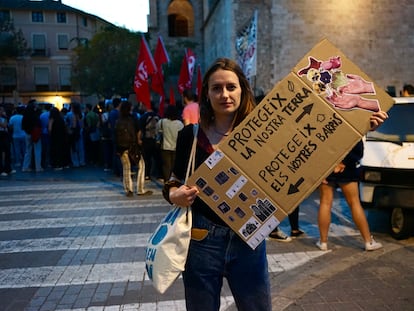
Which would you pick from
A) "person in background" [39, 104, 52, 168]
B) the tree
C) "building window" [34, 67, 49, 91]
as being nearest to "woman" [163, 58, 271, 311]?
"person in background" [39, 104, 52, 168]

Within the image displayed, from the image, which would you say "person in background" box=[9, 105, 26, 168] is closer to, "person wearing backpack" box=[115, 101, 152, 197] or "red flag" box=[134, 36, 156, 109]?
"red flag" box=[134, 36, 156, 109]

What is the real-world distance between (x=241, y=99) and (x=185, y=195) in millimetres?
613

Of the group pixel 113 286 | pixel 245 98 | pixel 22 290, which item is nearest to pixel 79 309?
pixel 113 286

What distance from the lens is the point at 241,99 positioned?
94.9 inches

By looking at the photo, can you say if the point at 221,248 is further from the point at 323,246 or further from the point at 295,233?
the point at 295,233

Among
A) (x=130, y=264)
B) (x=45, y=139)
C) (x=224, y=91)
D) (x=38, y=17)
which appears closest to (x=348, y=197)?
(x=130, y=264)

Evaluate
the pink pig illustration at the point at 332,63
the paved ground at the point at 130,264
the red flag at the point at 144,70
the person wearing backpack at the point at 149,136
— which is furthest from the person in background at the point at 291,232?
the red flag at the point at 144,70

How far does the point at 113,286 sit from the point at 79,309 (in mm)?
543

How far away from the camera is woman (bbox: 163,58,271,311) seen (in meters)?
2.34

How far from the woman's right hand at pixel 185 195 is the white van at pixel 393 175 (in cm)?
409

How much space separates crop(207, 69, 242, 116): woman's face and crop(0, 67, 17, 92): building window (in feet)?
188

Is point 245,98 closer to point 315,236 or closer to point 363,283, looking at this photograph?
point 363,283

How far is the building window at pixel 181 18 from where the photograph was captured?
165 ft

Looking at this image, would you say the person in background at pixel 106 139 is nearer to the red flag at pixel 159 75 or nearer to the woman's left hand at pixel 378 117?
the red flag at pixel 159 75
